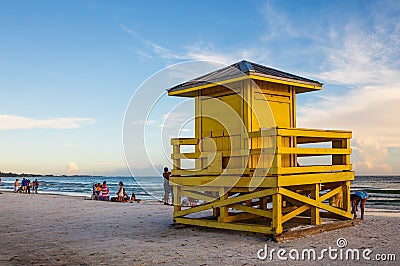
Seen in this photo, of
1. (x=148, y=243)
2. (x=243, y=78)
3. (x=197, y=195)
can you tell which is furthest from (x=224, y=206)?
(x=243, y=78)

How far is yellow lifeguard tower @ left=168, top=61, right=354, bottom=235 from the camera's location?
9.95 metres

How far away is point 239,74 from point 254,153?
1826mm

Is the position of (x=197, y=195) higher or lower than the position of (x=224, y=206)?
higher

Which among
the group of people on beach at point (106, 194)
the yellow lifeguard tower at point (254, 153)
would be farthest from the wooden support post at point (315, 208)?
the group of people on beach at point (106, 194)

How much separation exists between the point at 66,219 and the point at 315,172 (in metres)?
8.15

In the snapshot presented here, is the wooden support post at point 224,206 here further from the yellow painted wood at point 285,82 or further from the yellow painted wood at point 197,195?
the yellow painted wood at point 285,82

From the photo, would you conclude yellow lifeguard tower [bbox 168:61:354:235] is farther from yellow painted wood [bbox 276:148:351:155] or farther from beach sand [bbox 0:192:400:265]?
beach sand [bbox 0:192:400:265]

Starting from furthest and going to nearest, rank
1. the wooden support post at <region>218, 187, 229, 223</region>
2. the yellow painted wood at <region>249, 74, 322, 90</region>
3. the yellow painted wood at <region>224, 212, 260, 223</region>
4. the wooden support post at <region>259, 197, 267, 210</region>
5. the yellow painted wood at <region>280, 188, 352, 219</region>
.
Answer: the wooden support post at <region>259, 197, 267, 210</region> < the yellow painted wood at <region>224, 212, 260, 223</region> < the wooden support post at <region>218, 187, 229, 223</region> < the yellow painted wood at <region>249, 74, 322, 90</region> < the yellow painted wood at <region>280, 188, 352, 219</region>

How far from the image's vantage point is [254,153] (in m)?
10.1

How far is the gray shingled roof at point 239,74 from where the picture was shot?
34.2ft

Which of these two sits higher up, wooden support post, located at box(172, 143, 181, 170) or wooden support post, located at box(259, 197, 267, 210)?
wooden support post, located at box(172, 143, 181, 170)

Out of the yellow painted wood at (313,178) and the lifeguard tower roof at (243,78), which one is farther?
the lifeguard tower roof at (243,78)

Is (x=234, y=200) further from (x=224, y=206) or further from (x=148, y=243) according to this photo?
(x=148, y=243)

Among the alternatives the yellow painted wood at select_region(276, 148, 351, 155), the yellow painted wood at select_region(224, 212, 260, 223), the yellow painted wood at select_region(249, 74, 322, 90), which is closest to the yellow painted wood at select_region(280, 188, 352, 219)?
the yellow painted wood at select_region(276, 148, 351, 155)
